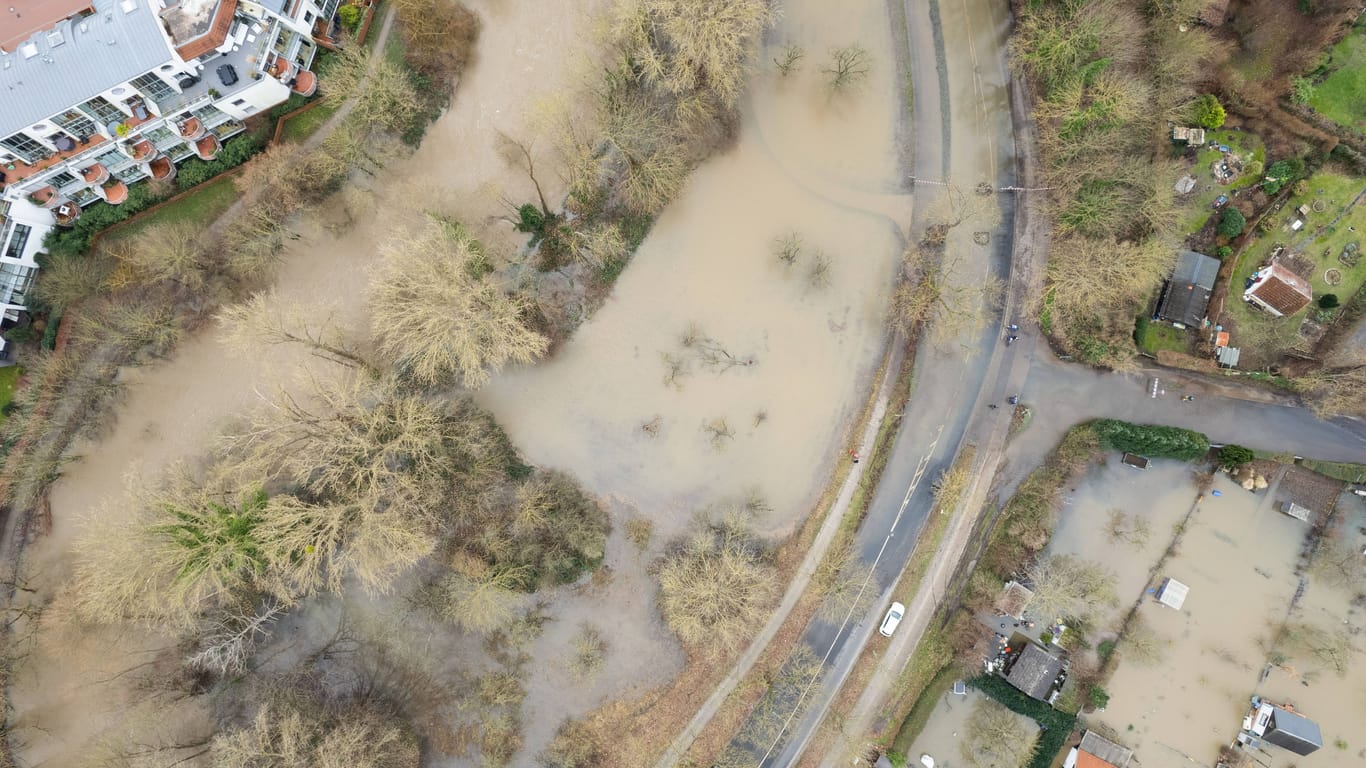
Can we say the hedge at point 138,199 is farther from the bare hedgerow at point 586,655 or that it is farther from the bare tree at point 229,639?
the bare hedgerow at point 586,655

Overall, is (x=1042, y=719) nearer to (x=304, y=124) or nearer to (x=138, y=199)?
(x=304, y=124)

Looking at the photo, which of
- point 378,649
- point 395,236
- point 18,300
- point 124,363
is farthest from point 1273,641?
point 18,300

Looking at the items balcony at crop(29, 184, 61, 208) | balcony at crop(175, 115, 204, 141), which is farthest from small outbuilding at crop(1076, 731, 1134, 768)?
balcony at crop(29, 184, 61, 208)

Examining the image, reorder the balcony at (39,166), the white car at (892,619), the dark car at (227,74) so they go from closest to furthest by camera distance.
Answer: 1. the balcony at (39,166)
2. the dark car at (227,74)
3. the white car at (892,619)

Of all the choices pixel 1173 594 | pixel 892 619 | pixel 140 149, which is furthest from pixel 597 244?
pixel 1173 594

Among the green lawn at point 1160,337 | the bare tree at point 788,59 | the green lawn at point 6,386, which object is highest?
the bare tree at point 788,59

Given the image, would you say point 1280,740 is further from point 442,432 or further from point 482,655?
point 442,432

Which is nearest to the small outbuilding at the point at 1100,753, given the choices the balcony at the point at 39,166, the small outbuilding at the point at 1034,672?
the small outbuilding at the point at 1034,672
